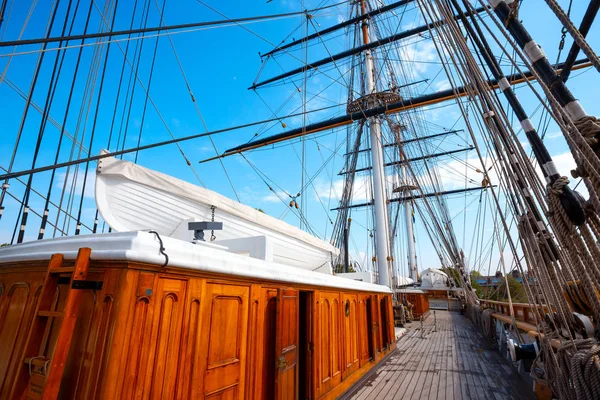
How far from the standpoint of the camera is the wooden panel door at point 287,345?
10.4ft

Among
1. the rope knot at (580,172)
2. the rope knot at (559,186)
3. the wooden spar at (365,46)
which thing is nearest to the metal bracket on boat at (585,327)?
the rope knot at (559,186)

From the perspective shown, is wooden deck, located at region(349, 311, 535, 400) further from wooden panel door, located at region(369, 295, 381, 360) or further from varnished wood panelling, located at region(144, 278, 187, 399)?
varnished wood panelling, located at region(144, 278, 187, 399)

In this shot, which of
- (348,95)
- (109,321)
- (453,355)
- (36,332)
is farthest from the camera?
(348,95)

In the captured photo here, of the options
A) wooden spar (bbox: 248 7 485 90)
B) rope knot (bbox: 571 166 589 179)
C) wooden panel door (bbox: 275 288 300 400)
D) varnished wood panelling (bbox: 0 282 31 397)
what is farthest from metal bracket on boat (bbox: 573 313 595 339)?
wooden spar (bbox: 248 7 485 90)

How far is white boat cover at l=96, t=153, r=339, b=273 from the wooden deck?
3454 mm

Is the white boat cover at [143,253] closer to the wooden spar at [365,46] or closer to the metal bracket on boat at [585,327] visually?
the metal bracket on boat at [585,327]

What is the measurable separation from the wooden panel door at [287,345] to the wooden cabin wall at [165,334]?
0.01 m

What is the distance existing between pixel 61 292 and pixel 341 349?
14.2 ft

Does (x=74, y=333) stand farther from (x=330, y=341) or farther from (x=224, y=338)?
(x=330, y=341)

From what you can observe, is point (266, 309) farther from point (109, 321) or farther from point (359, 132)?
point (359, 132)

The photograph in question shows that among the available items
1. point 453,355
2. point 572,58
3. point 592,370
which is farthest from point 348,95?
point 592,370

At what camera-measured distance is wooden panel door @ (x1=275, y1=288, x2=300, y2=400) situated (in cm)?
318

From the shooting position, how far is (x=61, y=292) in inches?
81.0

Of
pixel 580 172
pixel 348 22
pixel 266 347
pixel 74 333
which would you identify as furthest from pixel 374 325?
pixel 348 22
